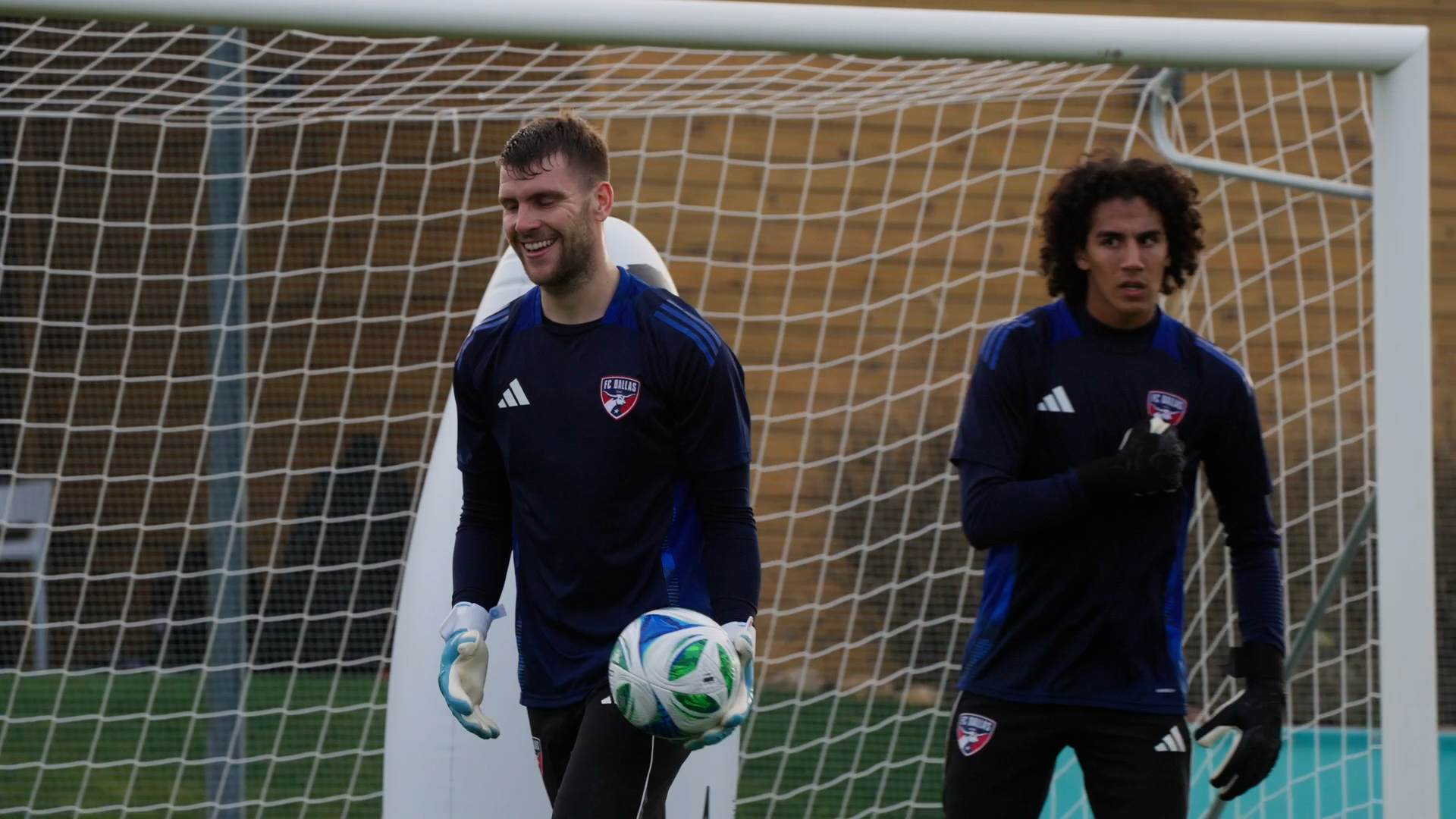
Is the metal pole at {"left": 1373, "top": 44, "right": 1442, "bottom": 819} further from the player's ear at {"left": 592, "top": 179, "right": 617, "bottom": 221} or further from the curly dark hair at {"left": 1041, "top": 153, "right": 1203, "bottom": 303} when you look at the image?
the player's ear at {"left": 592, "top": 179, "right": 617, "bottom": 221}

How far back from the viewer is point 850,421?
6.89 meters

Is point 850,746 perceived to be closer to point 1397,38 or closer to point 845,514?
point 845,514

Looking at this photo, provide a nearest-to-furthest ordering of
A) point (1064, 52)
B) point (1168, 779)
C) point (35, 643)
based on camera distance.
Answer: point (1168, 779)
point (1064, 52)
point (35, 643)

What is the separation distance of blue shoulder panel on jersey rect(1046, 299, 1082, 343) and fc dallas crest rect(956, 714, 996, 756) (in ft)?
2.53

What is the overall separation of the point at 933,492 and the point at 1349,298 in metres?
2.40

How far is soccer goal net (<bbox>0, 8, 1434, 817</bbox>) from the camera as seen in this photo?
19.4ft

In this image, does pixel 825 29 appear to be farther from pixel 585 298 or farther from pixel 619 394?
pixel 619 394

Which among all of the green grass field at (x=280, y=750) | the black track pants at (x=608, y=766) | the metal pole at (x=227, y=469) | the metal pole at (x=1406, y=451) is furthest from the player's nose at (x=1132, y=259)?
the metal pole at (x=227, y=469)

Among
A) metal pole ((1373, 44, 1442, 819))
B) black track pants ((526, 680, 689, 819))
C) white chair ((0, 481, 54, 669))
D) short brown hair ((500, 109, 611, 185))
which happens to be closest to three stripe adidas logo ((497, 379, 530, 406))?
short brown hair ((500, 109, 611, 185))

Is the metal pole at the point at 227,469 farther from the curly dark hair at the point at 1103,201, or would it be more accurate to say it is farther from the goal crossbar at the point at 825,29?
the curly dark hair at the point at 1103,201

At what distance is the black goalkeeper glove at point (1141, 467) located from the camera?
109 inches

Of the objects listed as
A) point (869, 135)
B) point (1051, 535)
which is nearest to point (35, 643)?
point (869, 135)

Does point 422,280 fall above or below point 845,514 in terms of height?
above

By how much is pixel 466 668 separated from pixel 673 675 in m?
0.54
